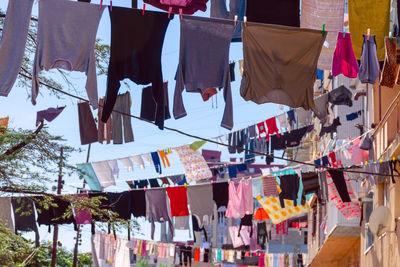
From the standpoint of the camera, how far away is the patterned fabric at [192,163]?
83.0 feet

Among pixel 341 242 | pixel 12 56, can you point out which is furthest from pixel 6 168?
pixel 341 242

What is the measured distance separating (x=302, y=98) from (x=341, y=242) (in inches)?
563

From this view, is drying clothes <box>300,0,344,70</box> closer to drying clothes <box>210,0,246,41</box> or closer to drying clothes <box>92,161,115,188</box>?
drying clothes <box>210,0,246,41</box>

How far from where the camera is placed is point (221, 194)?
2033 centimetres

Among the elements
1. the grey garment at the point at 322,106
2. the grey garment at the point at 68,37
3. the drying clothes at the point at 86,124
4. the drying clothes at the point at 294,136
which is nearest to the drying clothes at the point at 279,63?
the grey garment at the point at 68,37

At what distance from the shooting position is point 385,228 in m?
17.1

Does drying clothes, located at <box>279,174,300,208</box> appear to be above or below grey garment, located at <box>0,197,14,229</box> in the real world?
above

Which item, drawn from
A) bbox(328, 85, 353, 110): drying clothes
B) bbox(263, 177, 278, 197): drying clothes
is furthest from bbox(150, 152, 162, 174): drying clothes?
bbox(263, 177, 278, 197): drying clothes

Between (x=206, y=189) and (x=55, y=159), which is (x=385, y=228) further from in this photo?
(x=55, y=159)

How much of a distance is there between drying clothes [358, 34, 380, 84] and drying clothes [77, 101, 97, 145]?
9.53 m

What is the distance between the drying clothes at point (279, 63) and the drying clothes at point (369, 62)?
2.29 feet

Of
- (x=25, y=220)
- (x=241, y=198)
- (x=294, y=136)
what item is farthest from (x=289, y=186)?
(x=25, y=220)

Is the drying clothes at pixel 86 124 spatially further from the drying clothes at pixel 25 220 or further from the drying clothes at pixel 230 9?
the drying clothes at pixel 230 9

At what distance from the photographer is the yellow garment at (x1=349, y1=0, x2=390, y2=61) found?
39.5ft
